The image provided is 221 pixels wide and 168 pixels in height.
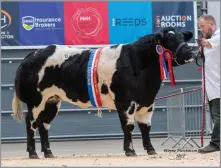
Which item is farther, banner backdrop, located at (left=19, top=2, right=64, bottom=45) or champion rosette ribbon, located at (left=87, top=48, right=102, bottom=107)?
banner backdrop, located at (left=19, top=2, right=64, bottom=45)

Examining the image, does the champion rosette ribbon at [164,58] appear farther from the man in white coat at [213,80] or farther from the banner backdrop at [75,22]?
the banner backdrop at [75,22]

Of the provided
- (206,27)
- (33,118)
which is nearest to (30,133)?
(33,118)

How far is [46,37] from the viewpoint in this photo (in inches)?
719

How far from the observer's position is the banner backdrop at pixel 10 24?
18094 mm

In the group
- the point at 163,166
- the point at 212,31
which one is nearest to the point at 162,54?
the point at 212,31

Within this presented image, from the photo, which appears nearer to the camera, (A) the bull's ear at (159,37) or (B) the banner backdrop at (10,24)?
(A) the bull's ear at (159,37)

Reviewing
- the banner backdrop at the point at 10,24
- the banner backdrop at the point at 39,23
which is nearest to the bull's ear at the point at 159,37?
the banner backdrop at the point at 39,23

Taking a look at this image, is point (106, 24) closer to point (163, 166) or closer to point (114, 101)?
point (114, 101)

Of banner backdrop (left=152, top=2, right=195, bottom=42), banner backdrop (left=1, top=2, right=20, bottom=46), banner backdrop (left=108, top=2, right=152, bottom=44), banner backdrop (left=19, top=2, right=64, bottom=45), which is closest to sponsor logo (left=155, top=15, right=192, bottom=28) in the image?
banner backdrop (left=152, top=2, right=195, bottom=42)

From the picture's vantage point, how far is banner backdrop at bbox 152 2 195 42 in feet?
61.3

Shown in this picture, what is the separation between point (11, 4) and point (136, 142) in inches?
231

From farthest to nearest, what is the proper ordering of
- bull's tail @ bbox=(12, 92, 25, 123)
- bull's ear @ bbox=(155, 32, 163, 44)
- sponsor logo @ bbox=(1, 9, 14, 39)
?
sponsor logo @ bbox=(1, 9, 14, 39)
bull's tail @ bbox=(12, 92, 25, 123)
bull's ear @ bbox=(155, 32, 163, 44)

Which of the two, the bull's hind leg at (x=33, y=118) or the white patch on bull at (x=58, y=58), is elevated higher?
the white patch on bull at (x=58, y=58)

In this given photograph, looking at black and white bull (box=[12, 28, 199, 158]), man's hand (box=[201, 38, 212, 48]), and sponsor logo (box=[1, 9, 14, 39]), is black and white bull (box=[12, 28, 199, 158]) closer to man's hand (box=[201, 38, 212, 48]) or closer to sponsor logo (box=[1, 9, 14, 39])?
man's hand (box=[201, 38, 212, 48])
